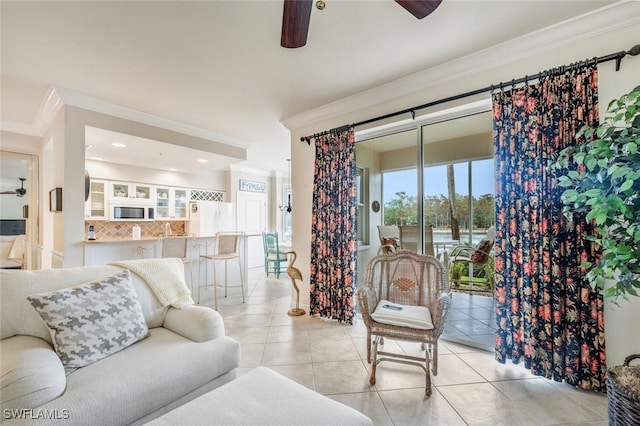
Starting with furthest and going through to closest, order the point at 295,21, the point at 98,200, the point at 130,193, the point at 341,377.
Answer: the point at 130,193, the point at 98,200, the point at 341,377, the point at 295,21

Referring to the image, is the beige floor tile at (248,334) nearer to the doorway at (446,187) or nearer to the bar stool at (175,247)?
the bar stool at (175,247)

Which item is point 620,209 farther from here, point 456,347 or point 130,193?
point 130,193

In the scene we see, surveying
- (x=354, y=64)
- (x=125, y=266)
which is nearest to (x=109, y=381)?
(x=125, y=266)

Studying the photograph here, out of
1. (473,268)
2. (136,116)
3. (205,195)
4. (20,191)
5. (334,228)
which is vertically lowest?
(473,268)

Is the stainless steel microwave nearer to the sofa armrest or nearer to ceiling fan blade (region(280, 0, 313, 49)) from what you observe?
the sofa armrest

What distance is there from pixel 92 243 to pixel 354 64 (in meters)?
3.70

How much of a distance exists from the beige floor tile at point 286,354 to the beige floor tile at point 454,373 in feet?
3.66

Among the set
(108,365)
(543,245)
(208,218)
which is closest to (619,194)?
(543,245)

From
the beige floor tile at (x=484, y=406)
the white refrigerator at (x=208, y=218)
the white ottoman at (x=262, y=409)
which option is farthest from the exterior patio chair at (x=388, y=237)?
the white refrigerator at (x=208, y=218)

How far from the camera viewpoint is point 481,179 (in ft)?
9.19

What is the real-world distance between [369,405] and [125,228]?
6134 millimetres

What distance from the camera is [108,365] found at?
4.77ft

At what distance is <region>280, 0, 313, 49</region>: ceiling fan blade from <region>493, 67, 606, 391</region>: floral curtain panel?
1.79m

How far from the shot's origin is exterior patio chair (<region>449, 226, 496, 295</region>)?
2.88m
